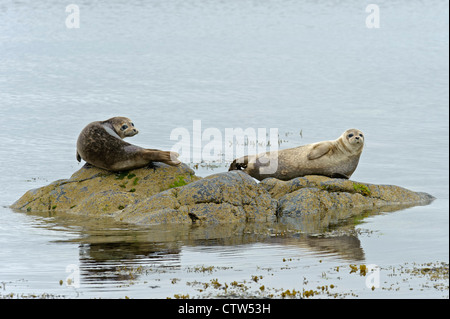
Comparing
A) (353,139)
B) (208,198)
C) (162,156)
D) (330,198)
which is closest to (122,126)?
(162,156)

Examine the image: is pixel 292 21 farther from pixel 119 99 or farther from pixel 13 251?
pixel 13 251

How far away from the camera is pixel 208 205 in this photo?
1434 centimetres

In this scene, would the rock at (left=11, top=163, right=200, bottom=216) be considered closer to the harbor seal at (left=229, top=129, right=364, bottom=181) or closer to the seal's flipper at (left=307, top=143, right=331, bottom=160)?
the harbor seal at (left=229, top=129, right=364, bottom=181)

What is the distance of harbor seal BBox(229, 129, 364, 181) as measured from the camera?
1667cm

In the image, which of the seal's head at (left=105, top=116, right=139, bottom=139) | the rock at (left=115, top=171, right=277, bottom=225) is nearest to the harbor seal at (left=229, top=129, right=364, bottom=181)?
the rock at (left=115, top=171, right=277, bottom=225)

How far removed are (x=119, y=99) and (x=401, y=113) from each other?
407 inches

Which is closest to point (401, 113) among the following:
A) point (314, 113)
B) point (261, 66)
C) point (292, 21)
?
point (314, 113)

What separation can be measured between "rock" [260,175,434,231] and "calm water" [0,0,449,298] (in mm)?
871

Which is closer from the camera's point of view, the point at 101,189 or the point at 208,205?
the point at 208,205

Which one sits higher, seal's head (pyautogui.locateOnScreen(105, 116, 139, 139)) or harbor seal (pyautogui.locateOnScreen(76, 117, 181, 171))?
seal's head (pyautogui.locateOnScreen(105, 116, 139, 139))

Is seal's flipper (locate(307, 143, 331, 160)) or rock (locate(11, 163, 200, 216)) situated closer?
rock (locate(11, 163, 200, 216))

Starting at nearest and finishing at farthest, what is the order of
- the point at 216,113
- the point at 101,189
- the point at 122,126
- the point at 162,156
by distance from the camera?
the point at 162,156
the point at 101,189
the point at 122,126
the point at 216,113

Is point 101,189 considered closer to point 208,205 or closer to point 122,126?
point 122,126

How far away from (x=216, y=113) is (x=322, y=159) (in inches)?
531
